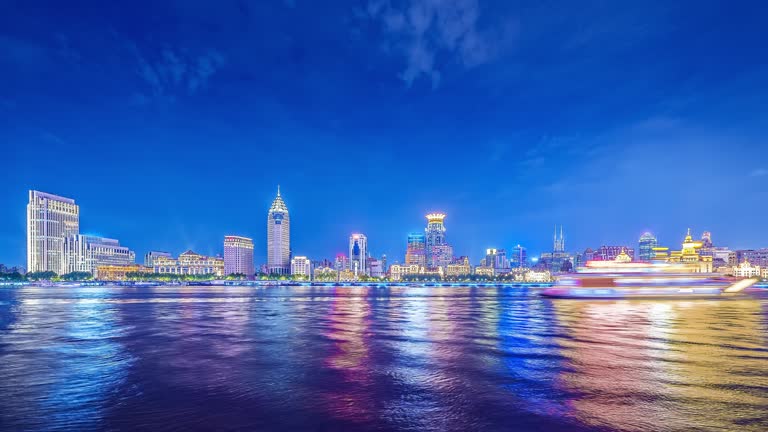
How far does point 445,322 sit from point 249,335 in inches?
804

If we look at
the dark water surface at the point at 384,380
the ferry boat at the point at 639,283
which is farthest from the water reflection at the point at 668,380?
the ferry boat at the point at 639,283

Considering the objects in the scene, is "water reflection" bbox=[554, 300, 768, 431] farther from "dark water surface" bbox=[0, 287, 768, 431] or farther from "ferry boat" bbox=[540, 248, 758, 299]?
"ferry boat" bbox=[540, 248, 758, 299]

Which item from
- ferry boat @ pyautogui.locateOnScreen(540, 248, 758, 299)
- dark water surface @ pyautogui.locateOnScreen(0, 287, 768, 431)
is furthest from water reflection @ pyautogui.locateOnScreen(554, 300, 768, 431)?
ferry boat @ pyautogui.locateOnScreen(540, 248, 758, 299)

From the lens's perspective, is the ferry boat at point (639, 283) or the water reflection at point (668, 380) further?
the ferry boat at point (639, 283)

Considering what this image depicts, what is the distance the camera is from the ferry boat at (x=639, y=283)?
347ft

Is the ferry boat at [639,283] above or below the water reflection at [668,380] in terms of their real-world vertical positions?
below

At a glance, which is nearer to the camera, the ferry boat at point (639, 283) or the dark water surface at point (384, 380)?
the dark water surface at point (384, 380)

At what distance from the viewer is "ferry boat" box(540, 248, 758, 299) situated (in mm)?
105750

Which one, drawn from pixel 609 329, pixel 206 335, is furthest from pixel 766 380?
pixel 206 335

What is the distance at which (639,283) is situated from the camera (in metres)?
106

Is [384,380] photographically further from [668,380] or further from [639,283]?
[639,283]

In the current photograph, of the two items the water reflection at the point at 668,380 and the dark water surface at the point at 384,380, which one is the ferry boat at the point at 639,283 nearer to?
the dark water surface at the point at 384,380

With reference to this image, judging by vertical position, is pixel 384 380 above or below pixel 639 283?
above

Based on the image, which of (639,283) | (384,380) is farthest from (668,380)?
(639,283)
